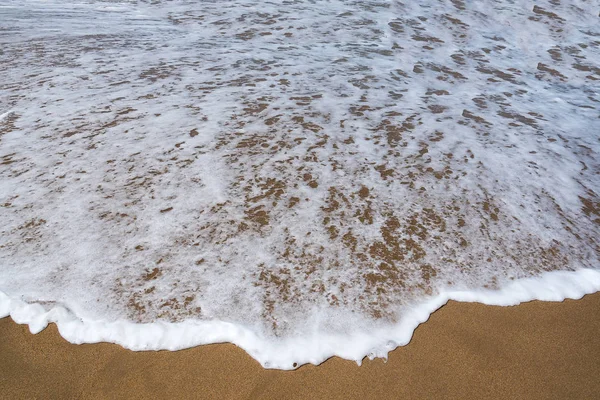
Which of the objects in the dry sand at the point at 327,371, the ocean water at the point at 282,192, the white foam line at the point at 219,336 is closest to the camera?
the dry sand at the point at 327,371

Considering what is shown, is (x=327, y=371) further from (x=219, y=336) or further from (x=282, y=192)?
(x=282, y=192)

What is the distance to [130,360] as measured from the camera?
1.51 metres

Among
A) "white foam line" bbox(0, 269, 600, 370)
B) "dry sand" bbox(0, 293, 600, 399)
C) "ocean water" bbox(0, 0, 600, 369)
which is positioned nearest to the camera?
"dry sand" bbox(0, 293, 600, 399)

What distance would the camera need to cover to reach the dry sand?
56.2 inches

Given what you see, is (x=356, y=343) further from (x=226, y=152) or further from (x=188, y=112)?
(x=188, y=112)

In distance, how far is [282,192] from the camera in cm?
249

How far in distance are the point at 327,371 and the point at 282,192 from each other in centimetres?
121

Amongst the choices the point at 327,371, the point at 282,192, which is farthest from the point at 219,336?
the point at 282,192

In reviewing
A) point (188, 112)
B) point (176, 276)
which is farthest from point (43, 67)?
point (176, 276)

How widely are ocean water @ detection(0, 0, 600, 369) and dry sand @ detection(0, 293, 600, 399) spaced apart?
7 centimetres

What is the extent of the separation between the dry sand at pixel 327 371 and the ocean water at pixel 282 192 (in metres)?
0.07

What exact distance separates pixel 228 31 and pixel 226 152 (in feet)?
12.1

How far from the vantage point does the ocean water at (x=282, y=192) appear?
1.75 m

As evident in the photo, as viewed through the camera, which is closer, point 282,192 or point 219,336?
point 219,336
